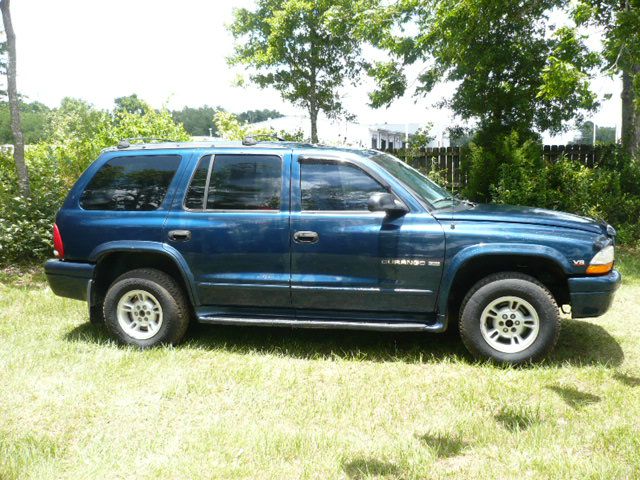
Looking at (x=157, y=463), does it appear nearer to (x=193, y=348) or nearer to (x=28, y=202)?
(x=193, y=348)

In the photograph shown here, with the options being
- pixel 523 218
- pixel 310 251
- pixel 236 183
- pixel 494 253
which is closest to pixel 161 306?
pixel 236 183

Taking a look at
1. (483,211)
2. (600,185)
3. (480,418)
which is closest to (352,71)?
(600,185)

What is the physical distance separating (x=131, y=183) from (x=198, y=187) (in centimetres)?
67

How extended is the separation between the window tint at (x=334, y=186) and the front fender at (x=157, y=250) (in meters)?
1.18

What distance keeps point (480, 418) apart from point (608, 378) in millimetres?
1357

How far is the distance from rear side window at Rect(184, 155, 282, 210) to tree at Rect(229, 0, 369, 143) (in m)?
16.8

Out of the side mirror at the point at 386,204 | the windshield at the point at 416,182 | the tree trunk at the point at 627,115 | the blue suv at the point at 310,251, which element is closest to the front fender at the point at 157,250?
the blue suv at the point at 310,251

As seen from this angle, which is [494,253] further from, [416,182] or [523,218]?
[416,182]

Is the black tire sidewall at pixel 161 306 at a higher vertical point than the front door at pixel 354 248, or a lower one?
lower

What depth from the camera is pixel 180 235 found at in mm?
5137

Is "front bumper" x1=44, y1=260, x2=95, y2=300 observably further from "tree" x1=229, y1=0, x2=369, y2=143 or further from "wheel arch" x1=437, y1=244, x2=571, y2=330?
"tree" x1=229, y1=0, x2=369, y2=143

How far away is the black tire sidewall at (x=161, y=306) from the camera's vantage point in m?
5.24

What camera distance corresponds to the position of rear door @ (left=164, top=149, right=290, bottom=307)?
197 inches

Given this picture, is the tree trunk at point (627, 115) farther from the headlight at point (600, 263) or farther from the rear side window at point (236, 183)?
the rear side window at point (236, 183)
